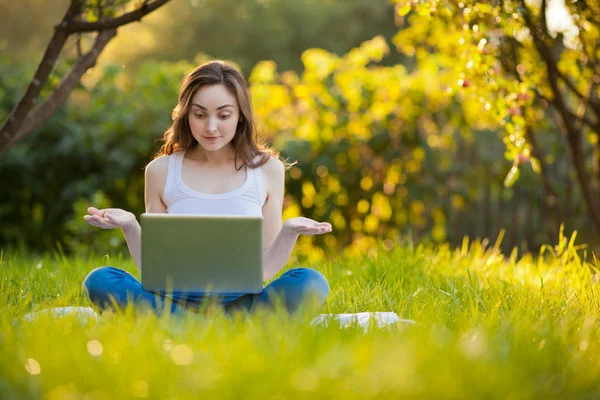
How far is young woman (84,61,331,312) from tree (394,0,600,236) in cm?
112

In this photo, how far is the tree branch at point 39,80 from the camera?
359 cm

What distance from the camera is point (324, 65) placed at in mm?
6324

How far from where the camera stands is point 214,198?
116 inches

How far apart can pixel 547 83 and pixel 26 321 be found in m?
Result: 3.91

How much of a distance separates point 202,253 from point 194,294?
321 millimetres

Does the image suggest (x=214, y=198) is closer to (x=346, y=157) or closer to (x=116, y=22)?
(x=116, y=22)

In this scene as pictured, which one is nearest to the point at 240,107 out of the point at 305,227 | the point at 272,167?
the point at 272,167

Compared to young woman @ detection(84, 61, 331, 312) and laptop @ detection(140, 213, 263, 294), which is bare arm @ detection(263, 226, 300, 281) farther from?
laptop @ detection(140, 213, 263, 294)

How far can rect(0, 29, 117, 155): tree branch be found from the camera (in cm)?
382

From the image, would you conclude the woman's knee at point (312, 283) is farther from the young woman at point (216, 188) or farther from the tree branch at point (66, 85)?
the tree branch at point (66, 85)

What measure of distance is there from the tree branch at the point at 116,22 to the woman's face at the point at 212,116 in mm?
765

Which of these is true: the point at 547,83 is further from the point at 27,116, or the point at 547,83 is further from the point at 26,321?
the point at 26,321

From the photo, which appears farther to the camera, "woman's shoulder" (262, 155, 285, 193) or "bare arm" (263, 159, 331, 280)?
"woman's shoulder" (262, 155, 285, 193)

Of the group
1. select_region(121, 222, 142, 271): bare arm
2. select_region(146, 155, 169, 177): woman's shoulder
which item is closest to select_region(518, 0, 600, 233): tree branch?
select_region(146, 155, 169, 177): woman's shoulder
